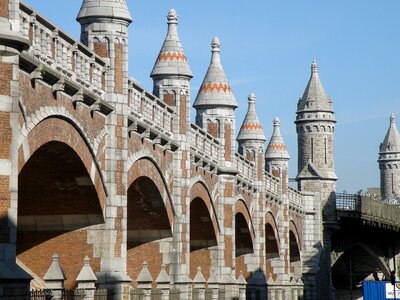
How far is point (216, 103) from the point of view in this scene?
168ft

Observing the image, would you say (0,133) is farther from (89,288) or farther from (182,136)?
(182,136)

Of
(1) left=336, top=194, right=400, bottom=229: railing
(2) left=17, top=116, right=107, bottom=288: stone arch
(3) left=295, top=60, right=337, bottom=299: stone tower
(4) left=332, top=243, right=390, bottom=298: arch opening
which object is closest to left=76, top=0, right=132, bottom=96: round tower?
(2) left=17, top=116, right=107, bottom=288: stone arch

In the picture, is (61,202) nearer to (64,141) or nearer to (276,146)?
(64,141)

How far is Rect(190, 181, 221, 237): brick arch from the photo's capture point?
45.5 metres

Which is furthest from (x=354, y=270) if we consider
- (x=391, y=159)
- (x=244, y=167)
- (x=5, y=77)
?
(x=5, y=77)

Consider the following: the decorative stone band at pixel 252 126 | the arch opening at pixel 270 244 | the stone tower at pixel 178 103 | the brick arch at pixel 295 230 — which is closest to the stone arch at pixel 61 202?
the stone tower at pixel 178 103

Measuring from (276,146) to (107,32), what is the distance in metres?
43.6

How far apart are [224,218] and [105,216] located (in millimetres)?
18004

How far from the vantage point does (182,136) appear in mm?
43438

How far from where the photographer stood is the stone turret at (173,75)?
43094 mm

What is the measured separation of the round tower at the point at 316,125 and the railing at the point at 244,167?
102 feet

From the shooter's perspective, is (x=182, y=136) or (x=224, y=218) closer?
(x=182, y=136)

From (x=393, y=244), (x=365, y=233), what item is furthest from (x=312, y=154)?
(x=393, y=244)

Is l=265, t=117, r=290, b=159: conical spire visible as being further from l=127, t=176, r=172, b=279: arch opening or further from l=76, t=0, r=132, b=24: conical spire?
l=76, t=0, r=132, b=24: conical spire
